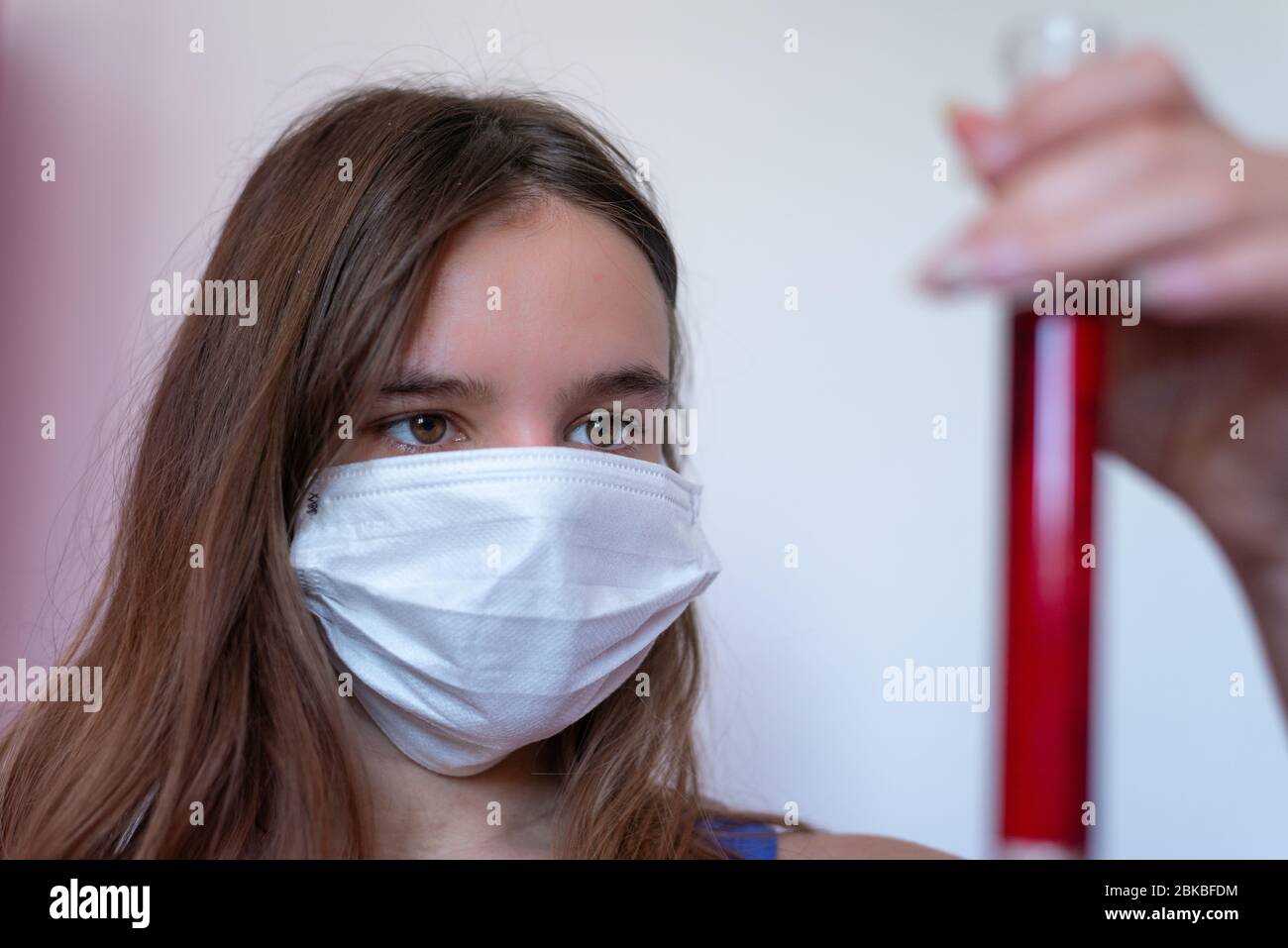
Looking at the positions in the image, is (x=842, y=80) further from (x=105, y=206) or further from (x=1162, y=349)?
(x=1162, y=349)

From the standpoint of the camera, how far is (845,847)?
111 cm

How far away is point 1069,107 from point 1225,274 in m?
0.08

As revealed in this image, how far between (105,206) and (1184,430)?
49.8 inches

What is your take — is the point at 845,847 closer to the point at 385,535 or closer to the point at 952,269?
the point at 385,535

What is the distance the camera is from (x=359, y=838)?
91 cm

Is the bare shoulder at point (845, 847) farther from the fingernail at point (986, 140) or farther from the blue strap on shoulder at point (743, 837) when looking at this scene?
the fingernail at point (986, 140)

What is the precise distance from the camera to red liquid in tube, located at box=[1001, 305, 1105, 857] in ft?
1.10

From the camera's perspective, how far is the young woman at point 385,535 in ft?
2.88

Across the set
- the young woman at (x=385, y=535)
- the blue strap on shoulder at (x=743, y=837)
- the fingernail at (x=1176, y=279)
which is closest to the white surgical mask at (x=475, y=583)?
the young woman at (x=385, y=535)

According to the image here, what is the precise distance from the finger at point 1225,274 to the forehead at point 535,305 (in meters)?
0.56

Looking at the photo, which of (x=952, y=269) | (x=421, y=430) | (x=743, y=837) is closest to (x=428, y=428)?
(x=421, y=430)

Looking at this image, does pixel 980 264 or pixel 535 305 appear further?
pixel 535 305

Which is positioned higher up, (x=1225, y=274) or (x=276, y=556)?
(x=1225, y=274)
